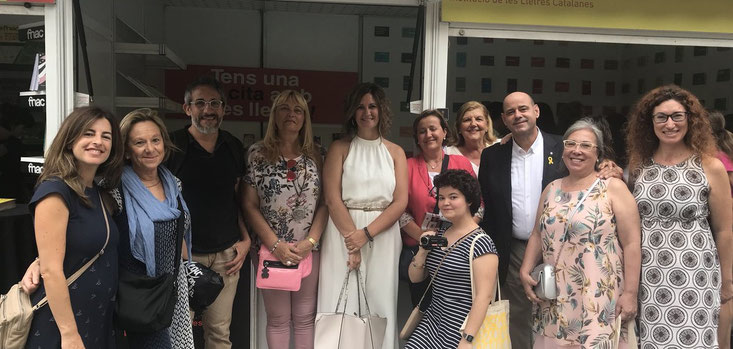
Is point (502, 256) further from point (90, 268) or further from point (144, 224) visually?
point (90, 268)

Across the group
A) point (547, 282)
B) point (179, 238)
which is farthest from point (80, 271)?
point (547, 282)

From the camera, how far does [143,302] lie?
219 cm

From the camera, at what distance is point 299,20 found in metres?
5.56

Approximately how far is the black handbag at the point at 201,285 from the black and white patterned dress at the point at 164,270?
52 millimetres

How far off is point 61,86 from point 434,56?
6.52 ft

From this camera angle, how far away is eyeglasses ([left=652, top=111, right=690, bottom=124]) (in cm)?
255

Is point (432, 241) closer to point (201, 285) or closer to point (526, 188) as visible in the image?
point (526, 188)

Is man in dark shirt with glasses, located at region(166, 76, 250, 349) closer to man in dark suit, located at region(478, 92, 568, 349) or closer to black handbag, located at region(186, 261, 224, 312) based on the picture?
black handbag, located at region(186, 261, 224, 312)

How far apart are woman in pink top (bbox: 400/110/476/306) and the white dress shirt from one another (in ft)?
1.00

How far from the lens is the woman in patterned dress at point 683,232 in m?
2.53

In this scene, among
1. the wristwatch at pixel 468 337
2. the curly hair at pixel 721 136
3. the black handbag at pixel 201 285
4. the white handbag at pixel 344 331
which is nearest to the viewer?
the wristwatch at pixel 468 337

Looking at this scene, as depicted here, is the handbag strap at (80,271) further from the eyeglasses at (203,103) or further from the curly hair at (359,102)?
the curly hair at (359,102)

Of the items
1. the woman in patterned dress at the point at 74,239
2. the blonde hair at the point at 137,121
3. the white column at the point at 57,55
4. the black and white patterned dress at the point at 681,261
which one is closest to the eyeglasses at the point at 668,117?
the black and white patterned dress at the point at 681,261

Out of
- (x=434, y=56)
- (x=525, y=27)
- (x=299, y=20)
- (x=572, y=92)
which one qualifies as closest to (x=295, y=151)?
(x=434, y=56)
